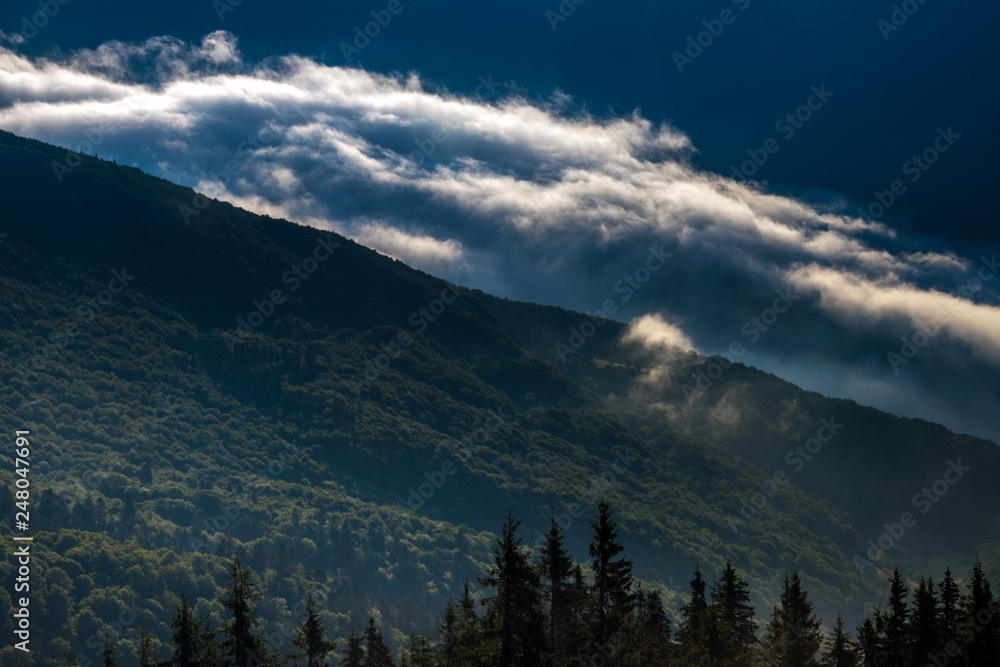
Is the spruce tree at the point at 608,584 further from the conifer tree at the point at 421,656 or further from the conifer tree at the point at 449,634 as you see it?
the conifer tree at the point at 449,634

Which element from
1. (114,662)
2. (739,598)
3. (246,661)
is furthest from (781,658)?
(114,662)

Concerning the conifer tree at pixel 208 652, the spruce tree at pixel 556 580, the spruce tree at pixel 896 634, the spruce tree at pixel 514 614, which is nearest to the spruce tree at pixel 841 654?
the spruce tree at pixel 896 634

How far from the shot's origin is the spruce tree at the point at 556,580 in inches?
2906

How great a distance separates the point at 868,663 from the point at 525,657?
40.6 meters

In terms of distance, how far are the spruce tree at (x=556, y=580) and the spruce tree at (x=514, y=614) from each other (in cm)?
713

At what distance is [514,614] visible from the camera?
2549 inches

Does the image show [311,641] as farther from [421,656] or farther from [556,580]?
[556,580]

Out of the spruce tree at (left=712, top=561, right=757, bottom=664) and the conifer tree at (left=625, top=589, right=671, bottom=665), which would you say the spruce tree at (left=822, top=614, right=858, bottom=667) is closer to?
the spruce tree at (left=712, top=561, right=757, bottom=664)

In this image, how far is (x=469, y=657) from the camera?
65.2 metres

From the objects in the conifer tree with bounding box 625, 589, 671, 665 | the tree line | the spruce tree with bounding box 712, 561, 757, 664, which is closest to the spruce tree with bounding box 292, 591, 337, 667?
the tree line

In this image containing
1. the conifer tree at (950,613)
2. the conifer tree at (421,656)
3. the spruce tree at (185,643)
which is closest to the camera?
the spruce tree at (185,643)

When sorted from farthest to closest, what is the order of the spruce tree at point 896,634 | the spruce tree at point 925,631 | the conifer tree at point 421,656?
the spruce tree at point 896,634, the spruce tree at point 925,631, the conifer tree at point 421,656

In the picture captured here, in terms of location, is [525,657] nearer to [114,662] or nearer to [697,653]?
[697,653]

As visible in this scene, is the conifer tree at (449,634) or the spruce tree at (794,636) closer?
the spruce tree at (794,636)
